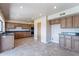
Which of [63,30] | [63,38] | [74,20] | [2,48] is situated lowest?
[2,48]

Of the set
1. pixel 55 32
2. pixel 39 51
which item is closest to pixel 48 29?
pixel 55 32

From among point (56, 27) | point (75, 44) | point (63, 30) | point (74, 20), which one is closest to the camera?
point (75, 44)

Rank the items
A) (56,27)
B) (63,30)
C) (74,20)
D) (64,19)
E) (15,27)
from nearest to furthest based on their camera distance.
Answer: (74,20) < (64,19) < (63,30) < (56,27) < (15,27)

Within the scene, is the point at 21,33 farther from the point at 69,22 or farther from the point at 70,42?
the point at 70,42

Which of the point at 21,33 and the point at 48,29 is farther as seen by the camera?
the point at 21,33

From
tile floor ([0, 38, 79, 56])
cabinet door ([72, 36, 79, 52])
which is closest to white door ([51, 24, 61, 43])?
tile floor ([0, 38, 79, 56])

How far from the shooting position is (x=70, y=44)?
4.91m

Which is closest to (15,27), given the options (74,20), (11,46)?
(11,46)

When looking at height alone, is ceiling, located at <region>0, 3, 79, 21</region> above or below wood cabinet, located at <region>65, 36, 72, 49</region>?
above

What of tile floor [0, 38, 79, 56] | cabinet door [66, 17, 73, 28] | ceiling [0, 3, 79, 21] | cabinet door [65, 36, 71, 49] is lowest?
tile floor [0, 38, 79, 56]

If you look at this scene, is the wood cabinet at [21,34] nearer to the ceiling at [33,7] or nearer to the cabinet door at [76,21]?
the ceiling at [33,7]

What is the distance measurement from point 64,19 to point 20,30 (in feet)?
25.5

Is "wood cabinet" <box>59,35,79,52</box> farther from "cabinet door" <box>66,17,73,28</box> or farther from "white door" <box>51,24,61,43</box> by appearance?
"white door" <box>51,24,61,43</box>

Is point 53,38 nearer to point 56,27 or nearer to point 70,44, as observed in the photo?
point 56,27
